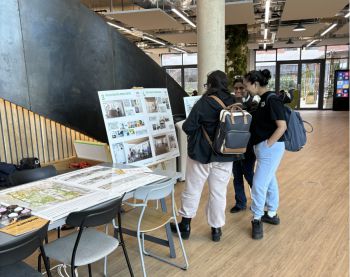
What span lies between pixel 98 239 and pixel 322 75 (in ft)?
55.0

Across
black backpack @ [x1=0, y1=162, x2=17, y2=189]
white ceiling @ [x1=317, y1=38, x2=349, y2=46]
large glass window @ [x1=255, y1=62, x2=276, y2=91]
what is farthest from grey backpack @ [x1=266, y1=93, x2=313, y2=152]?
large glass window @ [x1=255, y1=62, x2=276, y2=91]

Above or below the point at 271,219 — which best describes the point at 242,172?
above

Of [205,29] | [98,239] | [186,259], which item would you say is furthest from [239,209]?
[205,29]

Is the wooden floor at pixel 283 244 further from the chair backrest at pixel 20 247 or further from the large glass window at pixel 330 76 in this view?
the large glass window at pixel 330 76

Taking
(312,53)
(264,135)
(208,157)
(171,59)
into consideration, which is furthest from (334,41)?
(208,157)

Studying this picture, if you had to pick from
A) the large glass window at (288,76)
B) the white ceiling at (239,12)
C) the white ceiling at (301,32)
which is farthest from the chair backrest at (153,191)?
the large glass window at (288,76)

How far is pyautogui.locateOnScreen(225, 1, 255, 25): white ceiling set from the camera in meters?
7.74

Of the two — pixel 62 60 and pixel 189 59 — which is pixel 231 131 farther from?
pixel 189 59

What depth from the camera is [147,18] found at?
8898mm

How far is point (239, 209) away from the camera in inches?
152

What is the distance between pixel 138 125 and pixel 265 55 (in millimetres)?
15480

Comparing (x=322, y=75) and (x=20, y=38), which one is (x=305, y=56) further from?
(x=20, y=38)

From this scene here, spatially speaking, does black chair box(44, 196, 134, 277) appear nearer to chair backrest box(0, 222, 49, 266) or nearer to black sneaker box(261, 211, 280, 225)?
chair backrest box(0, 222, 49, 266)

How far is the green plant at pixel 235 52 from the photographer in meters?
7.38
